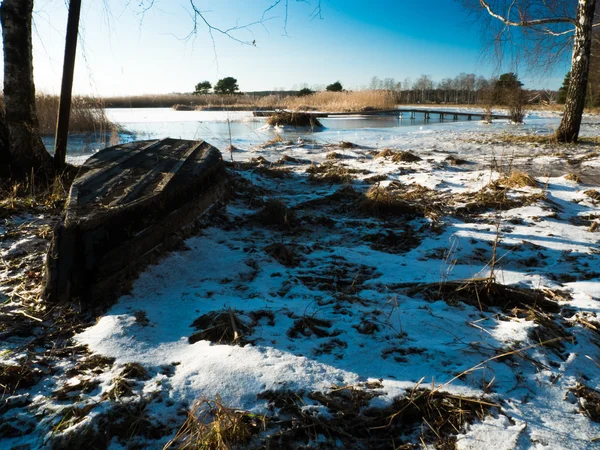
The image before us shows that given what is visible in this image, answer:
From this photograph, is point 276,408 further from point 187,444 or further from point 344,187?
point 344,187

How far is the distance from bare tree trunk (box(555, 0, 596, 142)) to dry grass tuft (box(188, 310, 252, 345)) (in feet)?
25.9

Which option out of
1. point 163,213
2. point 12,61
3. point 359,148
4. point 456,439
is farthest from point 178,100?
point 456,439

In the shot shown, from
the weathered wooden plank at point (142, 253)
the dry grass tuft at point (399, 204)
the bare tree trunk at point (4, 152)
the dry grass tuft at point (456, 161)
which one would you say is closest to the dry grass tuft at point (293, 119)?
the dry grass tuft at point (456, 161)

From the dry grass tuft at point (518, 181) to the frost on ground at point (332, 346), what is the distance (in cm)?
77

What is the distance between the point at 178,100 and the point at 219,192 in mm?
28420

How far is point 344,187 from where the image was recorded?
4.33m

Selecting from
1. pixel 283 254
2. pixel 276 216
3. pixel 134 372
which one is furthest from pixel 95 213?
pixel 276 216

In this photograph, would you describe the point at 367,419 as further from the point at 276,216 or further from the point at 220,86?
the point at 220,86

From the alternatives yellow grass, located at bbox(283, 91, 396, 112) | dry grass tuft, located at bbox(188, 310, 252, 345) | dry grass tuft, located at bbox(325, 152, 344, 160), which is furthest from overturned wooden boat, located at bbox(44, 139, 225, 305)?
yellow grass, located at bbox(283, 91, 396, 112)

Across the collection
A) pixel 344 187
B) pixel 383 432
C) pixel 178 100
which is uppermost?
pixel 178 100

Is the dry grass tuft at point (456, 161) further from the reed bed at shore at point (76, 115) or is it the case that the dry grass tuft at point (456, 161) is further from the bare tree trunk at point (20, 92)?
the reed bed at shore at point (76, 115)

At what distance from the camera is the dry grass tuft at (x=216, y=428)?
1.10m

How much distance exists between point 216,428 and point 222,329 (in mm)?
579

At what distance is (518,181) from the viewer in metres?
3.95
